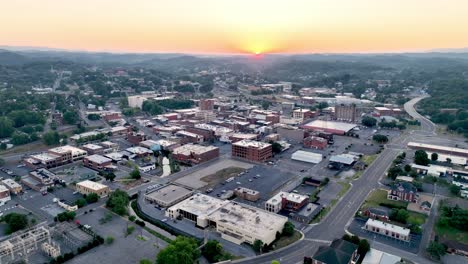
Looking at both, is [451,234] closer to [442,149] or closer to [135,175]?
[442,149]

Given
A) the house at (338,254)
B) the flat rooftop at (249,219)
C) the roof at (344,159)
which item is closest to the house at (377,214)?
the house at (338,254)

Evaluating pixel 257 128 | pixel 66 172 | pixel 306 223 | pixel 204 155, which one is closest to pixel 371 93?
pixel 257 128

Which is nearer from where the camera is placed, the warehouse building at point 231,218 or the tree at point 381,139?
the warehouse building at point 231,218

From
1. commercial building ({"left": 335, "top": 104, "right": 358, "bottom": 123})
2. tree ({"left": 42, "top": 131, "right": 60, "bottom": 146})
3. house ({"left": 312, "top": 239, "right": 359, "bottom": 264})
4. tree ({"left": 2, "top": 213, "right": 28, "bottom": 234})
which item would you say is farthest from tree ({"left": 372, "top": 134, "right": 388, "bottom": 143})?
tree ({"left": 42, "top": 131, "right": 60, "bottom": 146})

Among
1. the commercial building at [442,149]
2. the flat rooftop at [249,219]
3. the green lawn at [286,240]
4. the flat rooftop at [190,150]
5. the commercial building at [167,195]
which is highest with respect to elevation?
the flat rooftop at [190,150]

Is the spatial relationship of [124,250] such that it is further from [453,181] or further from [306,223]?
[453,181]

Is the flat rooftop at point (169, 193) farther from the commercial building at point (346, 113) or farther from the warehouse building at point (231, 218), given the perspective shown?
the commercial building at point (346, 113)

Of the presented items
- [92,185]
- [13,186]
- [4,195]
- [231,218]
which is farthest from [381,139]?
[4,195]

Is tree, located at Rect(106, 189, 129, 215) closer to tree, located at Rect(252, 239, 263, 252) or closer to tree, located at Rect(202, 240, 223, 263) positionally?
tree, located at Rect(202, 240, 223, 263)
